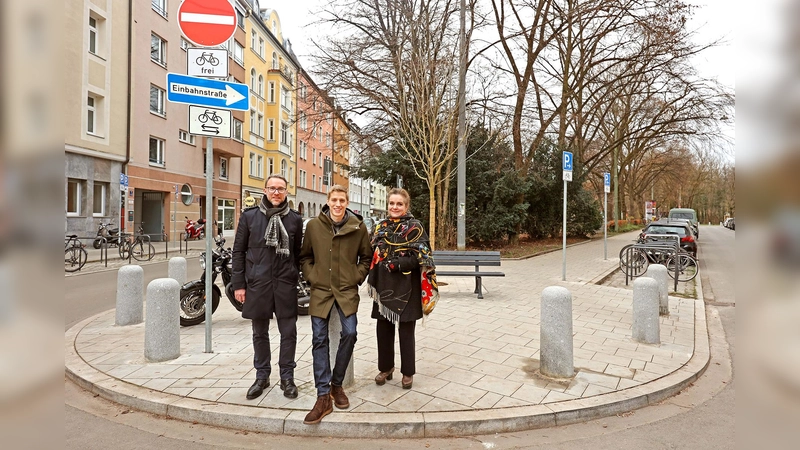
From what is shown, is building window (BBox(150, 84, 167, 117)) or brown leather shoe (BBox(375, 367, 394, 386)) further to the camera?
→ building window (BBox(150, 84, 167, 117))

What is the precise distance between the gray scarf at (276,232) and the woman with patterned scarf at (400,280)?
31.8 inches

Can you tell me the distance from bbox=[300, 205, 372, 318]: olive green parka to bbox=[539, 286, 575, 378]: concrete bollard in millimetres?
1960

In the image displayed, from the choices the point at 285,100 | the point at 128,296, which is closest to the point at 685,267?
the point at 128,296

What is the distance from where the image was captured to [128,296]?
655 centimetres

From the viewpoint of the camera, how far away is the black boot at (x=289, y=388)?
3.98m

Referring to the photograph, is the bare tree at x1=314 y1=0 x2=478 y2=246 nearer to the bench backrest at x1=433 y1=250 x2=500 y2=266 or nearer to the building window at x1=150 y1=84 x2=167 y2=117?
the bench backrest at x1=433 y1=250 x2=500 y2=266

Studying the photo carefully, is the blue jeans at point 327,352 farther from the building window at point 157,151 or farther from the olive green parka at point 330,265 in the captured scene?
the building window at point 157,151

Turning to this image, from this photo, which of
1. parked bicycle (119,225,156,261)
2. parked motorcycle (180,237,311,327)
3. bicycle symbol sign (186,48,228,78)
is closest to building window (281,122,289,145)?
parked bicycle (119,225,156,261)

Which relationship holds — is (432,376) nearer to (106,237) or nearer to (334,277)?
(334,277)

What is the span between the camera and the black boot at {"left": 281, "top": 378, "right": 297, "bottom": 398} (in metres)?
3.98

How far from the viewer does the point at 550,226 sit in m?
23.7
